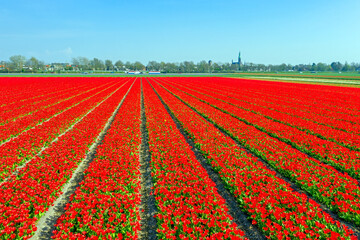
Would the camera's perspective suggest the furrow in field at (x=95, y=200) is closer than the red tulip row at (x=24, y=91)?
Yes

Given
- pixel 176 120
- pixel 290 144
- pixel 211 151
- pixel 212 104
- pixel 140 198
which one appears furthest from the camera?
pixel 212 104

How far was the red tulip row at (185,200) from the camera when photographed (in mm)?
6074

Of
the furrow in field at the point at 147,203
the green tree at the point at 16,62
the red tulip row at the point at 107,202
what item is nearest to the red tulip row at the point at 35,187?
the red tulip row at the point at 107,202

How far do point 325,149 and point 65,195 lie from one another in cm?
1440

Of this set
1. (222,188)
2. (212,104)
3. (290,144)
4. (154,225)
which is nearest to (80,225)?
(154,225)

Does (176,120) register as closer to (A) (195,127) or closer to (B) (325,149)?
(A) (195,127)

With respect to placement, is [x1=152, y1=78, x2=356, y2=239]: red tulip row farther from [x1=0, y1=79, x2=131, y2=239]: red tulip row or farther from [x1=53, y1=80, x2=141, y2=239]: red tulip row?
[x1=0, y1=79, x2=131, y2=239]: red tulip row

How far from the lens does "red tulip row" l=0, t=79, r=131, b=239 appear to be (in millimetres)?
6266

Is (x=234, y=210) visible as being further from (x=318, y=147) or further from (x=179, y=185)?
(x=318, y=147)

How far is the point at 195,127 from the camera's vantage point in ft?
54.8

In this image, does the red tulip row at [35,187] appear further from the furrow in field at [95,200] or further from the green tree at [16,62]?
the green tree at [16,62]

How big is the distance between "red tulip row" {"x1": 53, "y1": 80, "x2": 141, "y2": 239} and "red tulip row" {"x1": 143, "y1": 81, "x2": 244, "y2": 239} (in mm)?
944

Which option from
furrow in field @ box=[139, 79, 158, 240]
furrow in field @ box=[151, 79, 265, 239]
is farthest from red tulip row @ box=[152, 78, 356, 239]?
furrow in field @ box=[139, 79, 158, 240]

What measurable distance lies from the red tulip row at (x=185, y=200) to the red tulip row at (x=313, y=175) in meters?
4.04
